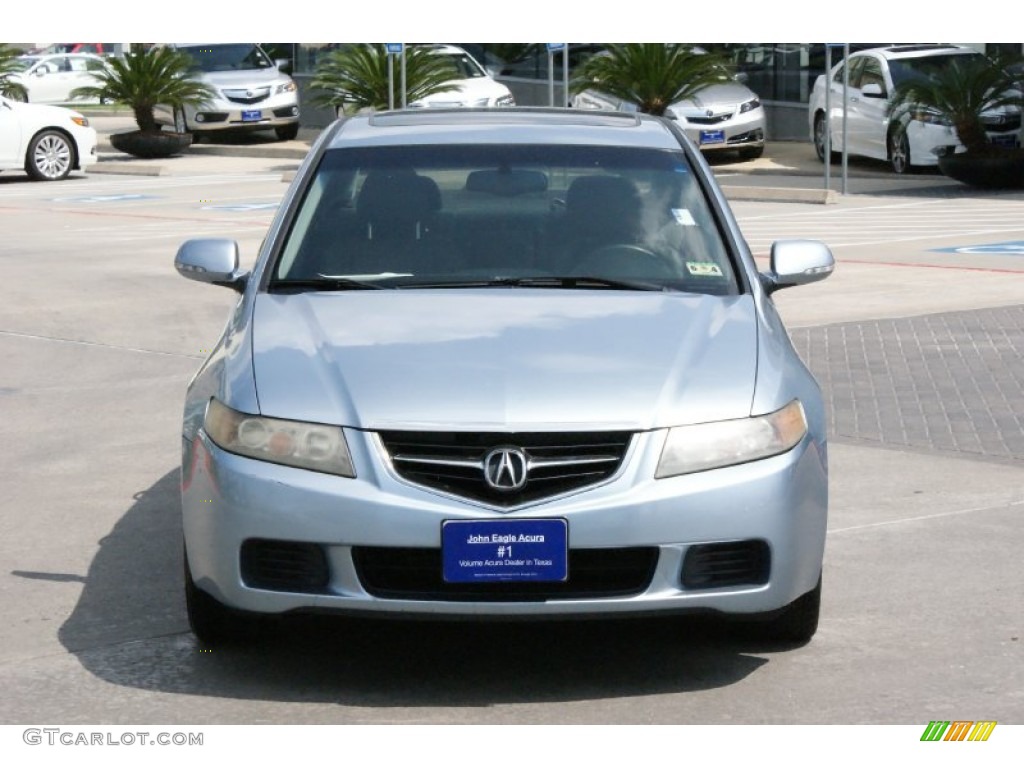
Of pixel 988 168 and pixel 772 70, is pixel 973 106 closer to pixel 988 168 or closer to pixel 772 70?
pixel 988 168

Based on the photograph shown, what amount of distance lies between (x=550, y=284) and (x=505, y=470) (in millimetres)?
1224

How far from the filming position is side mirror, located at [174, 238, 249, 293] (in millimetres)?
6316

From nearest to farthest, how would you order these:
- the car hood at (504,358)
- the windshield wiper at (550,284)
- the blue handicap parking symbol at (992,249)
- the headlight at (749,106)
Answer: the car hood at (504,358) < the windshield wiper at (550,284) < the blue handicap parking symbol at (992,249) < the headlight at (749,106)

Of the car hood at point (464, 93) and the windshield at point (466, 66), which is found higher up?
the windshield at point (466, 66)

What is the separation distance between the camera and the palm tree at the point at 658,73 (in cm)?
2678

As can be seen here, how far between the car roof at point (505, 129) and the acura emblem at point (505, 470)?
2003 millimetres

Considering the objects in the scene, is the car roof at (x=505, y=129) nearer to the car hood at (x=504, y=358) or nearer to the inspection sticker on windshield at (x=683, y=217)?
the inspection sticker on windshield at (x=683, y=217)

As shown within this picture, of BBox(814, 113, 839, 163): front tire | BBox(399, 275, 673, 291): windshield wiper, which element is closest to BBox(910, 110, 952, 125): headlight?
BBox(814, 113, 839, 163): front tire

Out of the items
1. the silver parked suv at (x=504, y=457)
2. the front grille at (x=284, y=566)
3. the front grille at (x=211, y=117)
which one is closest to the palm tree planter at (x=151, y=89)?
the front grille at (x=211, y=117)

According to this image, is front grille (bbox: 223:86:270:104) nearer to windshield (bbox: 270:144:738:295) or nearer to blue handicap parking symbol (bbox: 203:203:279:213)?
blue handicap parking symbol (bbox: 203:203:279:213)

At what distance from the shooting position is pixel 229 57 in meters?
33.4

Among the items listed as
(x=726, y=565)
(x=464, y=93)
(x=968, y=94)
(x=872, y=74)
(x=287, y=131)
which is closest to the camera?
(x=726, y=565)

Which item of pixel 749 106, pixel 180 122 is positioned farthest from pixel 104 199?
pixel 749 106
